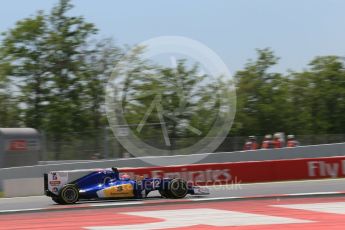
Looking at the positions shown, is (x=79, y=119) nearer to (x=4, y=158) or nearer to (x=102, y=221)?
(x=4, y=158)

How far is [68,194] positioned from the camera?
13500mm

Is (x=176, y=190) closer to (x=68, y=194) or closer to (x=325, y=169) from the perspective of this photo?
(x=68, y=194)

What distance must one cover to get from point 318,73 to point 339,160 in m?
38.8

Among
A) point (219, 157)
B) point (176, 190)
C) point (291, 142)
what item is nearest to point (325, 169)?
point (291, 142)

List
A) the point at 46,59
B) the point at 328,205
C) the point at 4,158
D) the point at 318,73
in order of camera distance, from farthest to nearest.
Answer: the point at 318,73
the point at 46,59
the point at 4,158
the point at 328,205

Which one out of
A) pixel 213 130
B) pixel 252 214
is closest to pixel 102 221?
pixel 252 214

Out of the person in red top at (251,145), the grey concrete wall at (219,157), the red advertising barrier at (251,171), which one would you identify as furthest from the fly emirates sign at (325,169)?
the person in red top at (251,145)

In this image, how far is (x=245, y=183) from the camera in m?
19.1

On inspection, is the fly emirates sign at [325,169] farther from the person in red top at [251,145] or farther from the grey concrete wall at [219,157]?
the person in red top at [251,145]

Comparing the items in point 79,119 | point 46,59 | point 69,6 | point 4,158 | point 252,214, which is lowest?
point 252,214

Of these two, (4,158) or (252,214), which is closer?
(252,214)

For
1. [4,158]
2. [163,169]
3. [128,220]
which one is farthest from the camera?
[4,158]

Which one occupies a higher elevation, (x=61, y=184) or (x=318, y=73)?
(x=318, y=73)

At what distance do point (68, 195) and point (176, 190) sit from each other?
249cm
